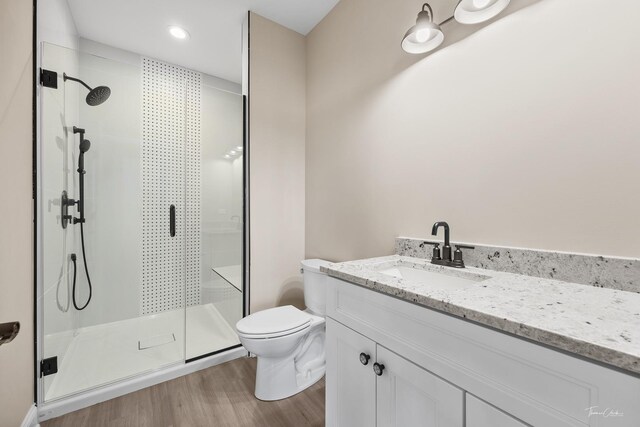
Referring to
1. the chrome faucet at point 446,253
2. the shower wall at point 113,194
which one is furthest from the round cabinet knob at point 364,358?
the shower wall at point 113,194

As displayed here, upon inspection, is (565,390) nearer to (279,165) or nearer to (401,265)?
(401,265)

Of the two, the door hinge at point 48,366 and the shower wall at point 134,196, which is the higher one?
the shower wall at point 134,196

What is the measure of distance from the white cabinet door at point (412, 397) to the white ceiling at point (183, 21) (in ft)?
8.11

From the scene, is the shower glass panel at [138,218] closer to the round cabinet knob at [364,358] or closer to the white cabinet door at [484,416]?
the round cabinet knob at [364,358]

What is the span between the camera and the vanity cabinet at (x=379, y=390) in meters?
0.74

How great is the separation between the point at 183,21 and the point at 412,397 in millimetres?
2955

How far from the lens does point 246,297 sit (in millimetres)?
2143

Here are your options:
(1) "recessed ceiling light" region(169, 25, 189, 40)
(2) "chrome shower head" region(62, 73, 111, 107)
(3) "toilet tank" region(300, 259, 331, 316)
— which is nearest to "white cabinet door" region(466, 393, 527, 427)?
(3) "toilet tank" region(300, 259, 331, 316)

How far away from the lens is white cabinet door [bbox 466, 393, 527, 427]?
0.61 meters

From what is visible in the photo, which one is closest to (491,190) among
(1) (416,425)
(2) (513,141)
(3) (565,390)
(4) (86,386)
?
(2) (513,141)

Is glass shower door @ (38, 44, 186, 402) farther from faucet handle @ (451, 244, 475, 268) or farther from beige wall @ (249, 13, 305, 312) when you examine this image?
faucet handle @ (451, 244, 475, 268)

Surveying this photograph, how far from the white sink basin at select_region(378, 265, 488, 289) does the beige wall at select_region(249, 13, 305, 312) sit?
1215 millimetres

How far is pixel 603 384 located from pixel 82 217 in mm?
2932

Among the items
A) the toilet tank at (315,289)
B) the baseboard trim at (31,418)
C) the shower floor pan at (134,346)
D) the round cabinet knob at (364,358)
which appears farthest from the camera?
the toilet tank at (315,289)
